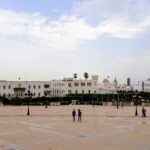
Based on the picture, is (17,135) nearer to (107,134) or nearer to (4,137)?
(4,137)

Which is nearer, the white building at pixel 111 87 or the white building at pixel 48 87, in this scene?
the white building at pixel 48 87

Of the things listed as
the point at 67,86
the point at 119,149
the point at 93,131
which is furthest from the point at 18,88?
the point at 119,149

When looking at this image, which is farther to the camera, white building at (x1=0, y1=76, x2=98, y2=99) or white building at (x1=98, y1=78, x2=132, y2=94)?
white building at (x1=98, y1=78, x2=132, y2=94)

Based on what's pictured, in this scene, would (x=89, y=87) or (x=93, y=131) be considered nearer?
(x=93, y=131)

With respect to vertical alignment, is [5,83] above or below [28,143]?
above

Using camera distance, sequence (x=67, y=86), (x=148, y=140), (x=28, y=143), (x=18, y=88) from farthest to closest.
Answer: (x=67, y=86)
(x=18, y=88)
(x=148, y=140)
(x=28, y=143)

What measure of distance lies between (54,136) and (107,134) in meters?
3.90

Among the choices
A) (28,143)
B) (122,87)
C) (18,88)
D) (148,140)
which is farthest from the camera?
(122,87)

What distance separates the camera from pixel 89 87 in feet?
476

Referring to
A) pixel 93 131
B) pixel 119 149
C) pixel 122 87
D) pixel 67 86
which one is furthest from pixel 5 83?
pixel 119 149

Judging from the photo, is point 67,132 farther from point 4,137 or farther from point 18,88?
point 18,88

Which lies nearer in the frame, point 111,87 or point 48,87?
point 48,87

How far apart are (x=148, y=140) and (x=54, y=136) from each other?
629 centimetres

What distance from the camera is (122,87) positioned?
16350cm
